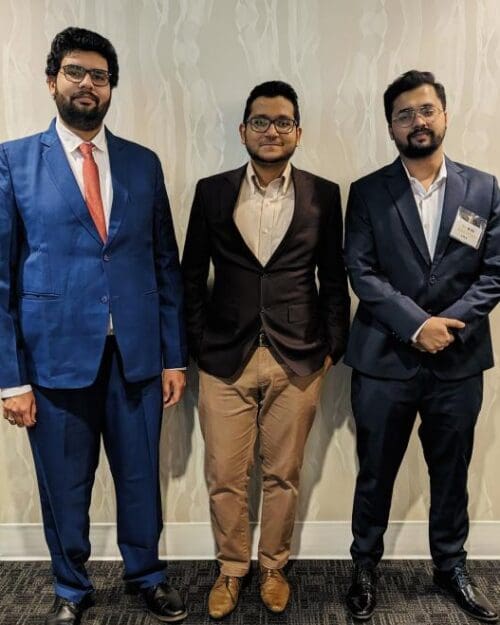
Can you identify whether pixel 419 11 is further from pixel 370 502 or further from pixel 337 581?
pixel 337 581

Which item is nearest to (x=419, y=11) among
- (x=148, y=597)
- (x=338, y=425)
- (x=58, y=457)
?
(x=338, y=425)

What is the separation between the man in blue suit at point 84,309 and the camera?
2.02 m

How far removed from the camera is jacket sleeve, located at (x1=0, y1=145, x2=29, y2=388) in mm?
2006

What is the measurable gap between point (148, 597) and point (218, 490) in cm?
45

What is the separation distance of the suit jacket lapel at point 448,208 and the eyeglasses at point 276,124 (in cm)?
55

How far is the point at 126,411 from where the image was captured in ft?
7.24

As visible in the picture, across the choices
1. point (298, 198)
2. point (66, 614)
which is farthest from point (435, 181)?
point (66, 614)

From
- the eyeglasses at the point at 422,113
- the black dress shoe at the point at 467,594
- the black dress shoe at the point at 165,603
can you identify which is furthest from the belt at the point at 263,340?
the black dress shoe at the point at 467,594

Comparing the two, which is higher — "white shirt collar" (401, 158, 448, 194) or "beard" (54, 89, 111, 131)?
"beard" (54, 89, 111, 131)

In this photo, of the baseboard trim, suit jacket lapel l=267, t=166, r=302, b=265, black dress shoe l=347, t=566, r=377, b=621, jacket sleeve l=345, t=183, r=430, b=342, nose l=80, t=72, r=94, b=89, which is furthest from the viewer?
the baseboard trim

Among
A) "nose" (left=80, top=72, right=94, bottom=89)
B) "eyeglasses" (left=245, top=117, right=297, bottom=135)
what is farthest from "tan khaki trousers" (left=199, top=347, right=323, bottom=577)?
"nose" (left=80, top=72, right=94, bottom=89)

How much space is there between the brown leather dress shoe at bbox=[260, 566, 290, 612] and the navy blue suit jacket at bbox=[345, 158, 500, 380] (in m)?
0.85

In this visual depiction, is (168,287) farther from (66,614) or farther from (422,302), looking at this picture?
(66,614)

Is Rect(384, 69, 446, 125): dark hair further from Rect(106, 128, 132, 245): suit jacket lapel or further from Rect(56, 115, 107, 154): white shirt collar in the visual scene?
Rect(56, 115, 107, 154): white shirt collar
